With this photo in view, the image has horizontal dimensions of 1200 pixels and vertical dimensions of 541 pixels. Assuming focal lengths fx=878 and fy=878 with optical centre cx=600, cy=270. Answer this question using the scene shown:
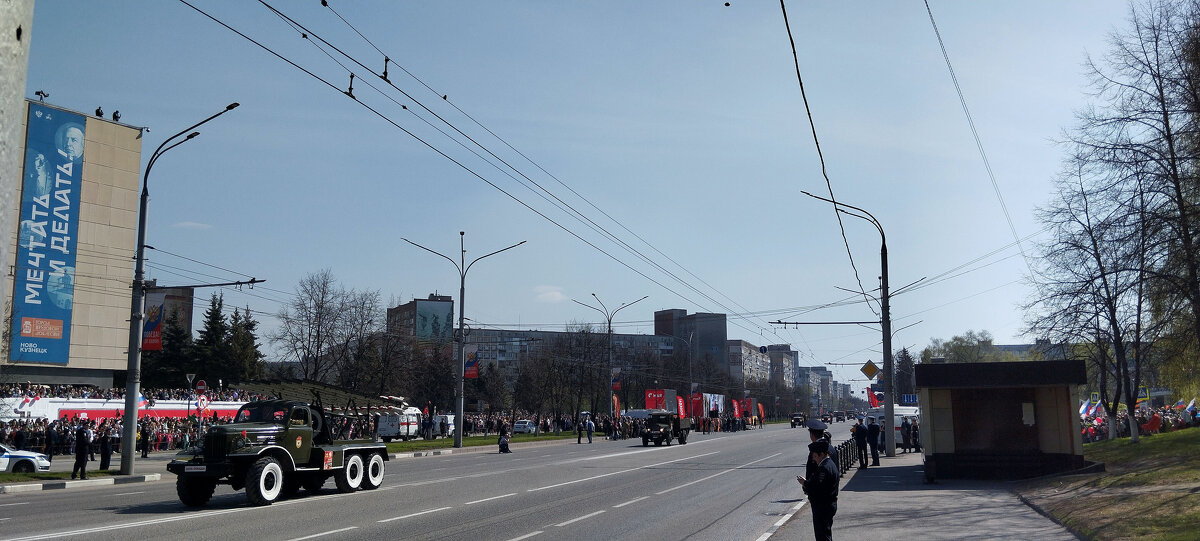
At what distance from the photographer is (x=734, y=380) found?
477 feet

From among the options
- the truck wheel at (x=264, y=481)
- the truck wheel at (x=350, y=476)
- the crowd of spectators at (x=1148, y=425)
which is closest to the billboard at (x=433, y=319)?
the crowd of spectators at (x=1148, y=425)

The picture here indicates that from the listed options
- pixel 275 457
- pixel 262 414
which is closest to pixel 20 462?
pixel 262 414

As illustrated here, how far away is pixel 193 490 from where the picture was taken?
17.3 meters

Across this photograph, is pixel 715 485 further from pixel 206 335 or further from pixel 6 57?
pixel 206 335

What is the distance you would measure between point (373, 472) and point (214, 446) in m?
4.73

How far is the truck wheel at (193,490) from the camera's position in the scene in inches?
679

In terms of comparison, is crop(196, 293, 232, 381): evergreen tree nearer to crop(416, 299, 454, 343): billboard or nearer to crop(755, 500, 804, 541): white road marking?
crop(416, 299, 454, 343): billboard

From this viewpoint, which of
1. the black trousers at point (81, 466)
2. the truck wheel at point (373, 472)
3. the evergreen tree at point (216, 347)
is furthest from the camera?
the evergreen tree at point (216, 347)

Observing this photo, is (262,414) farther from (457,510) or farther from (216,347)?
(216,347)

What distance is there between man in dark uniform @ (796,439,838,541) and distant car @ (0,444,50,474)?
26064mm

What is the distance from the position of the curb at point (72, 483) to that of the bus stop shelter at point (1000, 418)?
22400mm

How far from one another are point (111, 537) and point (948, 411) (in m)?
20.1

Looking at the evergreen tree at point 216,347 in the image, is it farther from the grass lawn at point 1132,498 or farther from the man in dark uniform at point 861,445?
the grass lawn at point 1132,498

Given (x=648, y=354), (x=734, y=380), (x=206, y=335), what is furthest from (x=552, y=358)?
(x=734, y=380)
